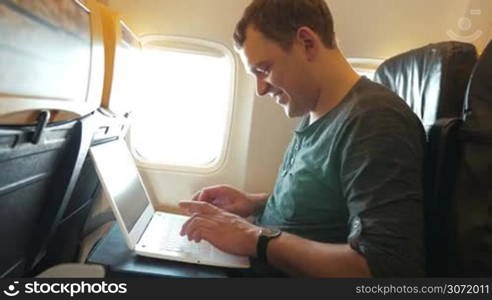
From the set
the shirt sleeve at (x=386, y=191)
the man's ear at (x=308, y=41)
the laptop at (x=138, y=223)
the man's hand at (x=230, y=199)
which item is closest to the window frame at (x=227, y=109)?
the man's hand at (x=230, y=199)

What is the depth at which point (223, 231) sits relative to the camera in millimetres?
1000

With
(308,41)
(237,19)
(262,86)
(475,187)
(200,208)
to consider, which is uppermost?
(237,19)

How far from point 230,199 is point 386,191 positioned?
2.73 feet

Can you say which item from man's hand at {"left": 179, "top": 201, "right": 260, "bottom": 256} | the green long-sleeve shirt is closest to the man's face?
the green long-sleeve shirt

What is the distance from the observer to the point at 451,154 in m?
0.88

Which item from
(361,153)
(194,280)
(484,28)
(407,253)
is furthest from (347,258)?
(484,28)

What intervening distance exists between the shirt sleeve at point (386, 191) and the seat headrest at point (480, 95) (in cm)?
12

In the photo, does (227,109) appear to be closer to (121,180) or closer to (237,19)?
(237,19)

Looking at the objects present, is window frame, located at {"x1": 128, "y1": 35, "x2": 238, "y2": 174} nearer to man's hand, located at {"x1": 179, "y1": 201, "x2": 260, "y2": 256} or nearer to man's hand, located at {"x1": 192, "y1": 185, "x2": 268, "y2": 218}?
man's hand, located at {"x1": 192, "y1": 185, "x2": 268, "y2": 218}

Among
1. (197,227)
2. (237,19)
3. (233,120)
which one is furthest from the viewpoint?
(233,120)

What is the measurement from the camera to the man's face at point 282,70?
1.10 m

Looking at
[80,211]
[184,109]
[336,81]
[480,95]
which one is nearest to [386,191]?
[480,95]

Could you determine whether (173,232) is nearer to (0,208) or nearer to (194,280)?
(194,280)

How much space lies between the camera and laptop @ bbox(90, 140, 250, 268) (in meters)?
1.00
